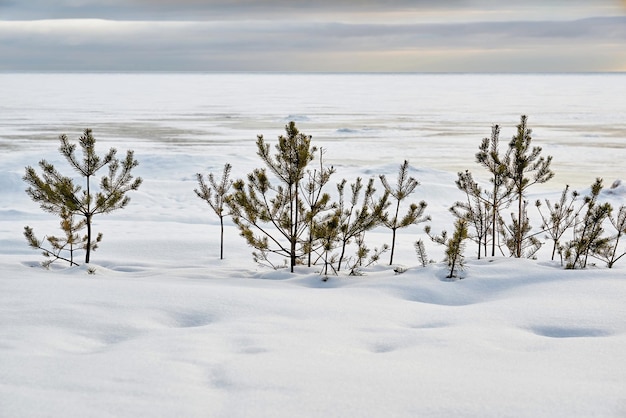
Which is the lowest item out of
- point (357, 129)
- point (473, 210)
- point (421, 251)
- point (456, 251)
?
point (421, 251)

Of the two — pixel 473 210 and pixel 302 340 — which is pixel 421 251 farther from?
pixel 302 340

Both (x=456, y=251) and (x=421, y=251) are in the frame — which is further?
(x=421, y=251)

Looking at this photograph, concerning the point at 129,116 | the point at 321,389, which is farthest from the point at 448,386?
the point at 129,116

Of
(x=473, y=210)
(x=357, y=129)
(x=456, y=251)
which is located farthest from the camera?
(x=357, y=129)

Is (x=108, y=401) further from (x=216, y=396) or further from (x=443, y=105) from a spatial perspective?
(x=443, y=105)

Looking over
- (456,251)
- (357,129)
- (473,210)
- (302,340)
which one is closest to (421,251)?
(456,251)

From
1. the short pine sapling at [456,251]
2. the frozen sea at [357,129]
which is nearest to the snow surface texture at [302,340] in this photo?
the short pine sapling at [456,251]

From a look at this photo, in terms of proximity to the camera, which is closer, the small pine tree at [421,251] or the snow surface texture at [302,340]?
the snow surface texture at [302,340]

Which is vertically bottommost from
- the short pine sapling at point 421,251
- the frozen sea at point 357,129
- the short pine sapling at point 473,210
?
the short pine sapling at point 421,251

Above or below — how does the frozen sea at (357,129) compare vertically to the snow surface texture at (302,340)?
above

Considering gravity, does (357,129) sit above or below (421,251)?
above

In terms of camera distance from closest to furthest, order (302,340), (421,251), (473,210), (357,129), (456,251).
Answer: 1. (302,340)
2. (456,251)
3. (421,251)
4. (473,210)
5. (357,129)

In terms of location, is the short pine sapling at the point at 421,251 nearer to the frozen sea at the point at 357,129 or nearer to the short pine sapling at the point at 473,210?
the short pine sapling at the point at 473,210

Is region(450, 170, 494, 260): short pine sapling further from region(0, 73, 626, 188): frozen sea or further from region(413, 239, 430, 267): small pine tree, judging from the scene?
region(0, 73, 626, 188): frozen sea
